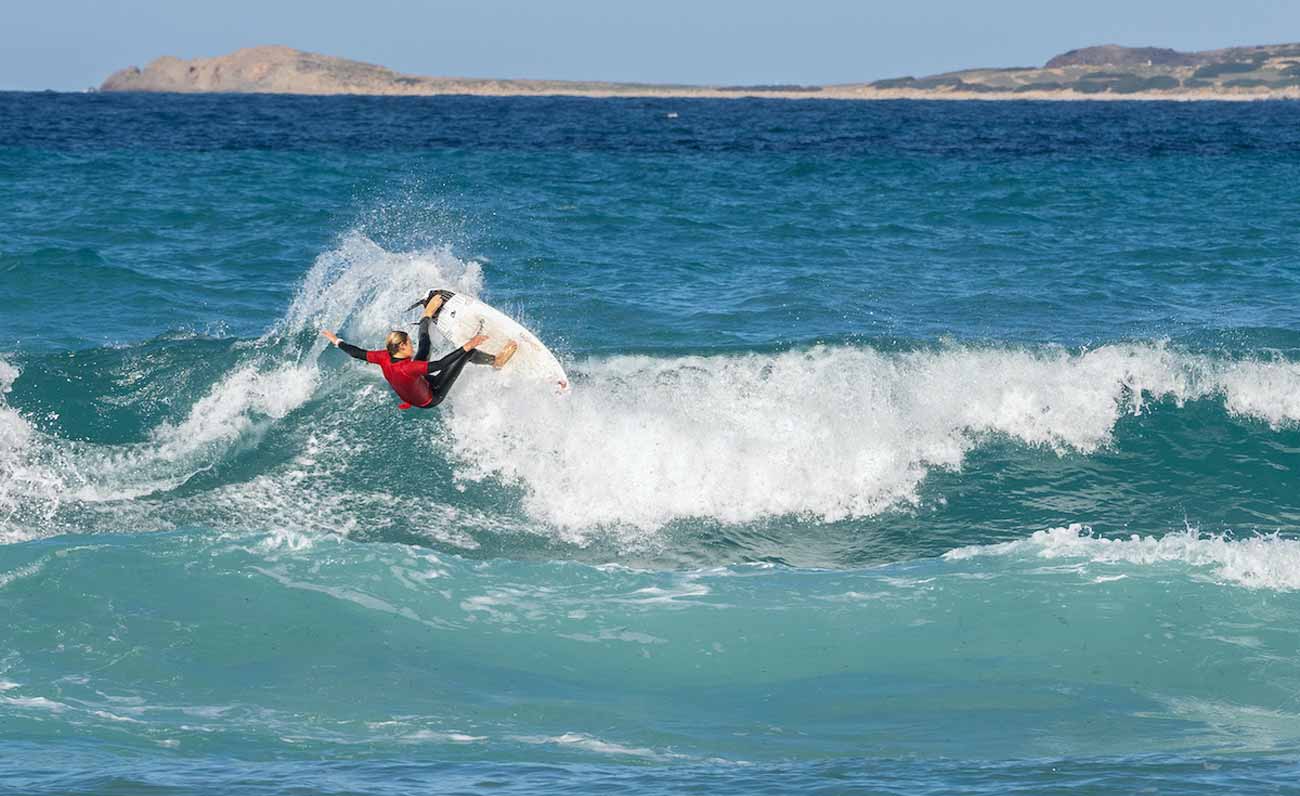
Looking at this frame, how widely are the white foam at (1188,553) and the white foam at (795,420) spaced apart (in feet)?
7.46

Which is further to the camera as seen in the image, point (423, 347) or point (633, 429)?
point (633, 429)

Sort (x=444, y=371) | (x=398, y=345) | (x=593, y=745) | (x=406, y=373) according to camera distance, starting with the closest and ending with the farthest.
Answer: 1. (x=593, y=745)
2. (x=398, y=345)
3. (x=406, y=373)
4. (x=444, y=371)

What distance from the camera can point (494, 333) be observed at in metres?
13.5

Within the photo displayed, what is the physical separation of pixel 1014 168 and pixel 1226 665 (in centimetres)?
2841

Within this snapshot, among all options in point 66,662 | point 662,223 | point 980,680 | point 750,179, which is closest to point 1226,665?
point 980,680

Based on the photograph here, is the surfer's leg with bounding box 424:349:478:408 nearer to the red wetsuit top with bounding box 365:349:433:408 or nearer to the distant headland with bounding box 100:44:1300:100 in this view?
the red wetsuit top with bounding box 365:349:433:408

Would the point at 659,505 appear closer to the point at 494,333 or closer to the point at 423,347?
the point at 494,333

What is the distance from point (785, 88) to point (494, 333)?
169m

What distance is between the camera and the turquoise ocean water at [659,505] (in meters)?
7.99

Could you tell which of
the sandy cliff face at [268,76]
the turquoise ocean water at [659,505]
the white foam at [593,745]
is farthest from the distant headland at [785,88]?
the white foam at [593,745]

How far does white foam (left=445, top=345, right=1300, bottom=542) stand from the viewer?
43.2 feet

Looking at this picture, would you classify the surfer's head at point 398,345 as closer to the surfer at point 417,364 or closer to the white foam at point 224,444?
the surfer at point 417,364

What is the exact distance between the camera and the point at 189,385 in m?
15.0

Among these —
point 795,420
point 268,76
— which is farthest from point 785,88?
point 795,420
